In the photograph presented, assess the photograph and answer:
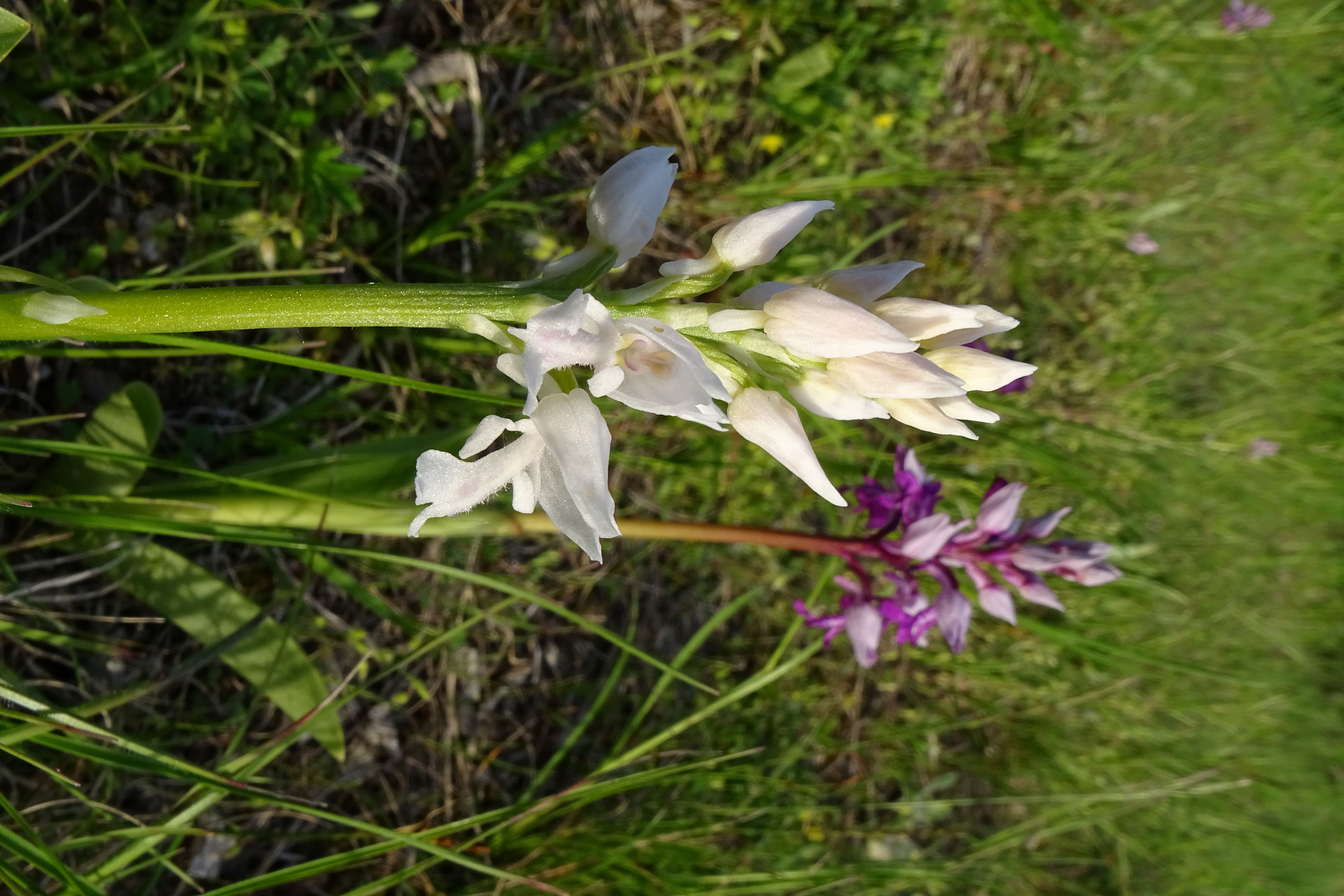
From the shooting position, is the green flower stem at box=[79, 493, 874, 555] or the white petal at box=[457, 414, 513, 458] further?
the green flower stem at box=[79, 493, 874, 555]

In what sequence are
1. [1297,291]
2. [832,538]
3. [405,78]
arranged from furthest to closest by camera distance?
1. [1297,291]
2. [405,78]
3. [832,538]

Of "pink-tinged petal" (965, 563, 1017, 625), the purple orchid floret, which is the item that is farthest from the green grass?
"pink-tinged petal" (965, 563, 1017, 625)

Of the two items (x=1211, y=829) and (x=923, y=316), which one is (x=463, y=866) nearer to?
(x=923, y=316)

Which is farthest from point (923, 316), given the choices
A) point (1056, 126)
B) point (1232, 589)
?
point (1232, 589)

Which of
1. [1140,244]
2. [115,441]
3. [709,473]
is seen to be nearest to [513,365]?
[115,441]

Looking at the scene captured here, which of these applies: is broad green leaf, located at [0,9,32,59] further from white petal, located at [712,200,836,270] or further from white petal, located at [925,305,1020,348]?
white petal, located at [925,305,1020,348]

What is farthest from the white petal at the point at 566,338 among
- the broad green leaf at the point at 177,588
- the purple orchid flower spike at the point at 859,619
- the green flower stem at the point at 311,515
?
the purple orchid flower spike at the point at 859,619

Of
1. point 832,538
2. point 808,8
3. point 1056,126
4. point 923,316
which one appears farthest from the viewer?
point 1056,126
